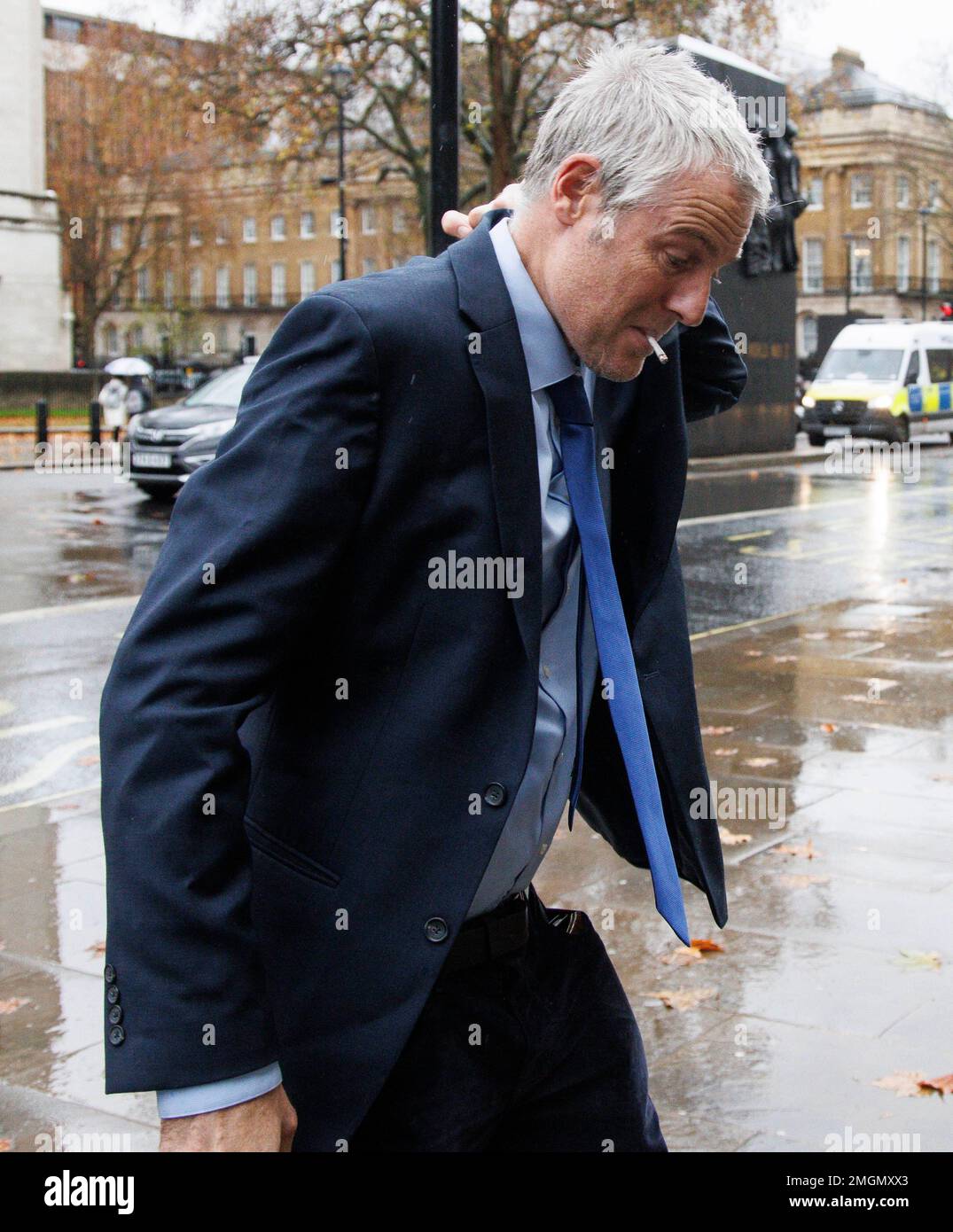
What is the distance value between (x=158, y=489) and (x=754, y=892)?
1417 cm

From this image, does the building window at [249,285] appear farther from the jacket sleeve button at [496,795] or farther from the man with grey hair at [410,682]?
the jacket sleeve button at [496,795]

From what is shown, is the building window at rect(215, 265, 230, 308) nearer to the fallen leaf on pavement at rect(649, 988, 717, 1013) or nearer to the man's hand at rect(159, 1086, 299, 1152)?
the fallen leaf on pavement at rect(649, 988, 717, 1013)

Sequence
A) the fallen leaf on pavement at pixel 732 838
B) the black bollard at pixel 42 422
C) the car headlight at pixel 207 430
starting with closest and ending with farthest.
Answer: the fallen leaf on pavement at pixel 732 838, the car headlight at pixel 207 430, the black bollard at pixel 42 422

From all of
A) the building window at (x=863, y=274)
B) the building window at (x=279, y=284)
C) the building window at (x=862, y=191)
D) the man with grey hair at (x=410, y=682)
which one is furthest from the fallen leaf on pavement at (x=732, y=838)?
the building window at (x=279, y=284)

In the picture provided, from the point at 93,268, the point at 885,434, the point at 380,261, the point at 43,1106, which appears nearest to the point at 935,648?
the point at 43,1106

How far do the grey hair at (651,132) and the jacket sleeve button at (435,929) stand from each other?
0.79m

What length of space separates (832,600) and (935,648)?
204cm

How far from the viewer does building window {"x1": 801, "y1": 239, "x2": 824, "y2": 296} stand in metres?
78.0

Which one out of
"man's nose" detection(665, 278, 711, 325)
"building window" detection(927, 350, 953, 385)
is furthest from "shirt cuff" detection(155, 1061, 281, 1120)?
"building window" detection(927, 350, 953, 385)

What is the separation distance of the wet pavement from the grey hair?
7.53 ft

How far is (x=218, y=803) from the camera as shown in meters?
1.59

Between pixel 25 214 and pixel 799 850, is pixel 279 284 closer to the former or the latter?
pixel 25 214

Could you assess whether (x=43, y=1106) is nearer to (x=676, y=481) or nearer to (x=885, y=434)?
(x=676, y=481)

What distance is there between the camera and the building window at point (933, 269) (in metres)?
79.9
